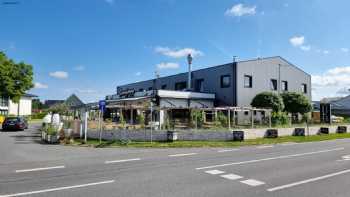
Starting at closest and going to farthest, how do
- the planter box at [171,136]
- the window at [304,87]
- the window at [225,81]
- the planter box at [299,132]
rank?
the planter box at [171,136], the planter box at [299,132], the window at [225,81], the window at [304,87]

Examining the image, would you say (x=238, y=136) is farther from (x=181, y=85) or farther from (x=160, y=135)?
(x=181, y=85)

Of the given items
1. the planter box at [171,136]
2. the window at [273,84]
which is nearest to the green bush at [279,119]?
the planter box at [171,136]

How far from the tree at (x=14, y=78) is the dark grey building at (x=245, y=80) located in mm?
18969

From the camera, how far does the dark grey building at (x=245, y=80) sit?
35.4 meters

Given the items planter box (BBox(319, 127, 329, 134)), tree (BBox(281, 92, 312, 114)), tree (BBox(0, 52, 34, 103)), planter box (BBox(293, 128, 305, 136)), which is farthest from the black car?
planter box (BBox(319, 127, 329, 134))

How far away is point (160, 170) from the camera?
29.6 ft

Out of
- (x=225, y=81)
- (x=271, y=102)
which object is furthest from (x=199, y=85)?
(x=271, y=102)

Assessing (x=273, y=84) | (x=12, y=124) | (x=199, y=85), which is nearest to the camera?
(x=12, y=124)

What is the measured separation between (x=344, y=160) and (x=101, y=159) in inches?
388

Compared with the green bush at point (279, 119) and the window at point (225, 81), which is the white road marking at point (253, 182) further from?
the window at point (225, 81)

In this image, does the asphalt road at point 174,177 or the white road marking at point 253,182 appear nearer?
the asphalt road at point 174,177

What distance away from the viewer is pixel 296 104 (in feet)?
110

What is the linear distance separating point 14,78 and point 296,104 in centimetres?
4474

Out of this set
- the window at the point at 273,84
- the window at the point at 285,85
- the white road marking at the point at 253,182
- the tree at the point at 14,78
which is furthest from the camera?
the tree at the point at 14,78
